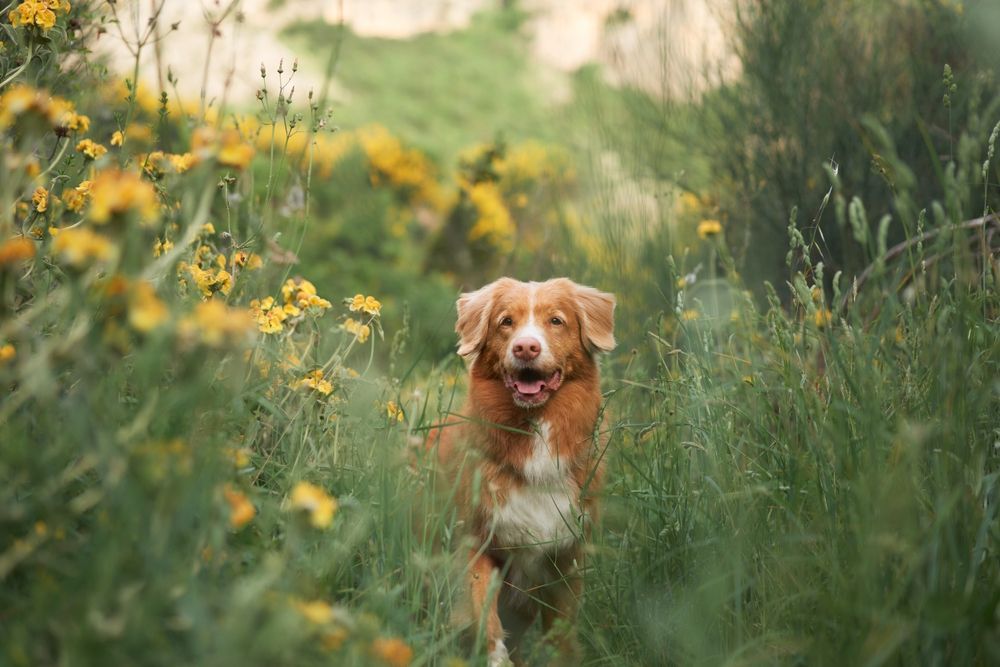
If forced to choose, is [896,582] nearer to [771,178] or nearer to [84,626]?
[84,626]

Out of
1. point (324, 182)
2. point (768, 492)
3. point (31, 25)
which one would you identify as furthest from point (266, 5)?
point (768, 492)

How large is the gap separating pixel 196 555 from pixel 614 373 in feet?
9.89

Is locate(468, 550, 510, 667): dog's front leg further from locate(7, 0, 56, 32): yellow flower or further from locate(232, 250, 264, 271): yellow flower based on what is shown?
locate(7, 0, 56, 32): yellow flower

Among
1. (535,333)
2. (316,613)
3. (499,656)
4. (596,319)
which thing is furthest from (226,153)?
(596,319)

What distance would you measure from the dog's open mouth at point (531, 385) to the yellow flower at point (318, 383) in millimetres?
687

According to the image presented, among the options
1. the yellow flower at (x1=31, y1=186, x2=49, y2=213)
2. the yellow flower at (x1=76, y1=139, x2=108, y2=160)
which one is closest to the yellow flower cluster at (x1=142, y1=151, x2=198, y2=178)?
the yellow flower at (x1=76, y1=139, x2=108, y2=160)

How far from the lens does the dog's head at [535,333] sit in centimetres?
331

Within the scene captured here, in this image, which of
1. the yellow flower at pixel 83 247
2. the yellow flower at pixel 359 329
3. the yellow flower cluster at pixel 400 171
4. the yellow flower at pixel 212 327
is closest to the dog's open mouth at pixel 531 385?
the yellow flower at pixel 359 329

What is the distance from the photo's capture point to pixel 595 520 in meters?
3.19

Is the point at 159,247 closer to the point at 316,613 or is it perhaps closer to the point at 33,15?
the point at 33,15

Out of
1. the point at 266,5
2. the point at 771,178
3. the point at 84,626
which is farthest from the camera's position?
the point at 266,5

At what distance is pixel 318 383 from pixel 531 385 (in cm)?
77

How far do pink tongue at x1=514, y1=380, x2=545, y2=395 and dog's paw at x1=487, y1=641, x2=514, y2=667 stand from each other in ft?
2.52

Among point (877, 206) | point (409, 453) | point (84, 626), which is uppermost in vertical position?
point (877, 206)
